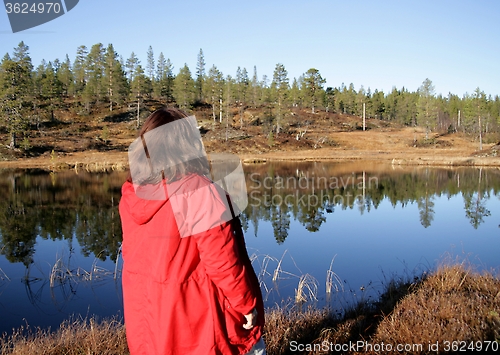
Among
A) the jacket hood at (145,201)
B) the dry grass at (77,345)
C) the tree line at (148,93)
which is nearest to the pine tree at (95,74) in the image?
the tree line at (148,93)

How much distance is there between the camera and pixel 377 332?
411 cm

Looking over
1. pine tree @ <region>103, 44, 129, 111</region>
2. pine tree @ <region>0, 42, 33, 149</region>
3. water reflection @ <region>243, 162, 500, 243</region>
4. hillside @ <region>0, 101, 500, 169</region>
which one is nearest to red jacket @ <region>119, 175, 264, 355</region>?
water reflection @ <region>243, 162, 500, 243</region>

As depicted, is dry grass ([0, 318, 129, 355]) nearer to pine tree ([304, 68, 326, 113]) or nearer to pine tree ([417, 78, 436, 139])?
pine tree ([417, 78, 436, 139])

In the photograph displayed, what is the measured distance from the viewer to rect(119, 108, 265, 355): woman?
1.82 meters

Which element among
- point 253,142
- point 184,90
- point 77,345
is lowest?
point 77,345

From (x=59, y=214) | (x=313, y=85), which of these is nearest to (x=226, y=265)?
(x=59, y=214)

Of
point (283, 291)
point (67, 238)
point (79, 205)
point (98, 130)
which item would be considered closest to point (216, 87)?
point (98, 130)

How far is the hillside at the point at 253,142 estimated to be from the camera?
35781 mm

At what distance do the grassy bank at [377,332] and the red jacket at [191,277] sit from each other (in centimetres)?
211

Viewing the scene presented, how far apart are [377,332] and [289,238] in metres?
6.99

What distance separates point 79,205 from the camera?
1570 cm

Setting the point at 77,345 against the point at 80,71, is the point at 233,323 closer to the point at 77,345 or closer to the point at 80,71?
the point at 77,345

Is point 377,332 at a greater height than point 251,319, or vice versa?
point 251,319

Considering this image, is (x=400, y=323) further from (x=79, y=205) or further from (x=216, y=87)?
(x=216, y=87)
